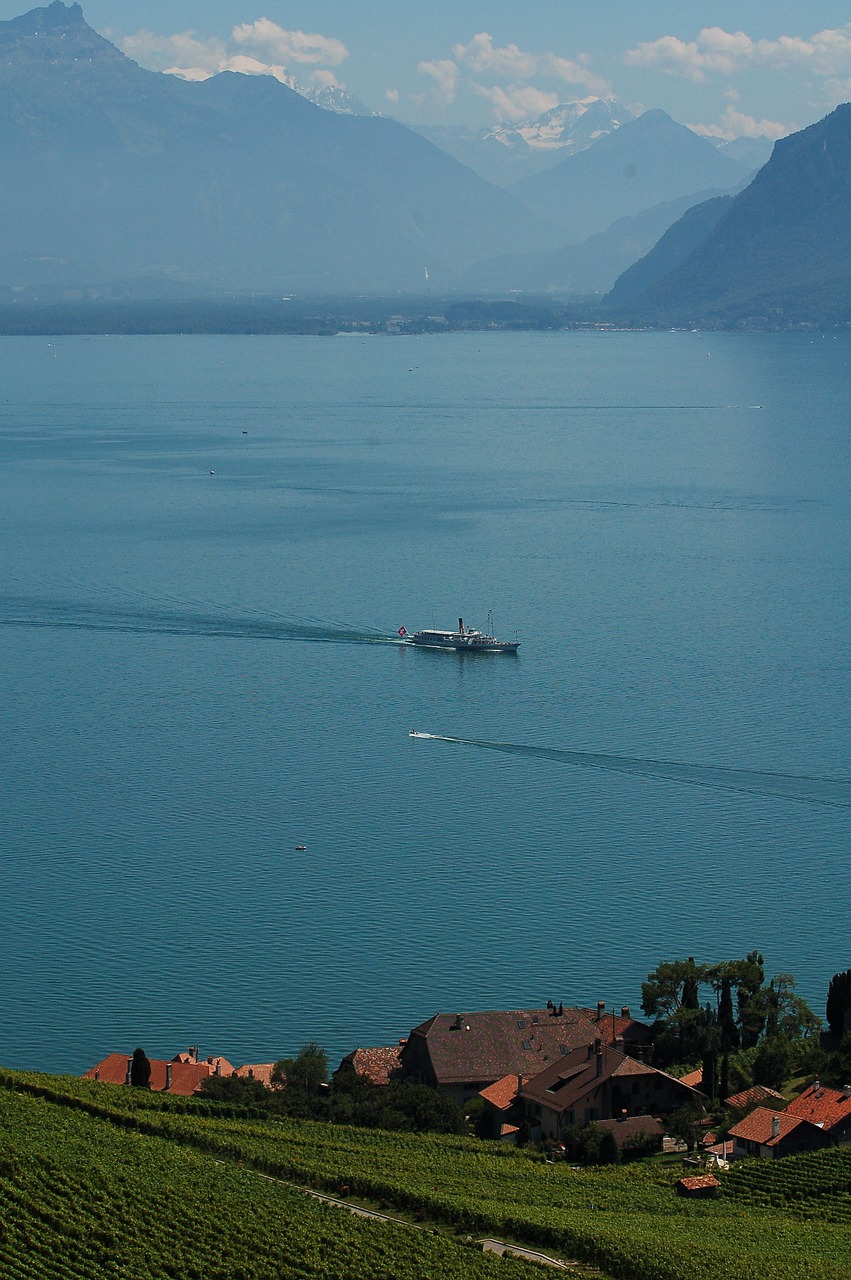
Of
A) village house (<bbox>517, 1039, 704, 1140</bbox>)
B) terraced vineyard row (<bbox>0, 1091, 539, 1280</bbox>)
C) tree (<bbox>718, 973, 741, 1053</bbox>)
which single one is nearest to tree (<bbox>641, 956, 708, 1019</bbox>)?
tree (<bbox>718, 973, 741, 1053</bbox>)

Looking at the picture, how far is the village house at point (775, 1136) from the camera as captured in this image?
2084 cm

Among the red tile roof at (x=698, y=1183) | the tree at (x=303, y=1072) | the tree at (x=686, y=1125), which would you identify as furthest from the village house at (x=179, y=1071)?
the red tile roof at (x=698, y=1183)

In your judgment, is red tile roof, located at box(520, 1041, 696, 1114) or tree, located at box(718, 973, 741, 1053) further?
tree, located at box(718, 973, 741, 1053)

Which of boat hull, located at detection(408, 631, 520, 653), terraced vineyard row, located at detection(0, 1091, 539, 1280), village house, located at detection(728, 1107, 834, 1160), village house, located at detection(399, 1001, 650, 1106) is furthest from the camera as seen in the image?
boat hull, located at detection(408, 631, 520, 653)

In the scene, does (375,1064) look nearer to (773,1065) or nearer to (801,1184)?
(773,1065)

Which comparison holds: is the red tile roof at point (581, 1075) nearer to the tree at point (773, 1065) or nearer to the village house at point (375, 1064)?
the tree at point (773, 1065)

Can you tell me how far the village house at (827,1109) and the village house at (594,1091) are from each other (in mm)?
1600

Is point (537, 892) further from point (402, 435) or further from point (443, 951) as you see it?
point (402, 435)

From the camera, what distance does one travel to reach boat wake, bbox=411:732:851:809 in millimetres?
33219

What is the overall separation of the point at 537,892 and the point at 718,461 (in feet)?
177

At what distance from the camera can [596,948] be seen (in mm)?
27156

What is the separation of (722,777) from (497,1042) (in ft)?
37.7

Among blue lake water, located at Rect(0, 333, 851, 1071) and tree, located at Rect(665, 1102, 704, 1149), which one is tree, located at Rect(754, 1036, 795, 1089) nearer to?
tree, located at Rect(665, 1102, 704, 1149)

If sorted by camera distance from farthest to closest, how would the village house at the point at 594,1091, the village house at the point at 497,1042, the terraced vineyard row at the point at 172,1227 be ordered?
the village house at the point at 497,1042
the village house at the point at 594,1091
the terraced vineyard row at the point at 172,1227
